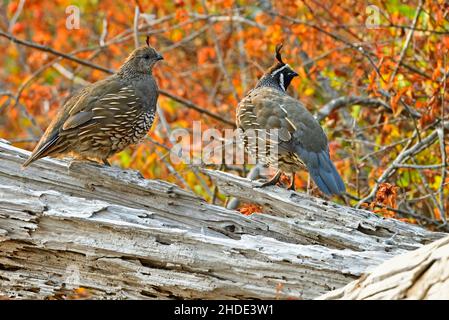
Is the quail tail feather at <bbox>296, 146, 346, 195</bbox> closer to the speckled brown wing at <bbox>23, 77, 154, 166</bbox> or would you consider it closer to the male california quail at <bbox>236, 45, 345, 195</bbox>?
the male california quail at <bbox>236, 45, 345, 195</bbox>

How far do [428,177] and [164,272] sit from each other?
373 centimetres

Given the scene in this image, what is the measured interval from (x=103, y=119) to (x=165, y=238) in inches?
65.5

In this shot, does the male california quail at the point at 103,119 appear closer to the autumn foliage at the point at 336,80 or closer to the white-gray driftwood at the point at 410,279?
the autumn foliage at the point at 336,80

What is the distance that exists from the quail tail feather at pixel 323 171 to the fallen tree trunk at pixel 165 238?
0.28 meters

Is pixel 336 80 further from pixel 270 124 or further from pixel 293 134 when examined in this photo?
pixel 293 134

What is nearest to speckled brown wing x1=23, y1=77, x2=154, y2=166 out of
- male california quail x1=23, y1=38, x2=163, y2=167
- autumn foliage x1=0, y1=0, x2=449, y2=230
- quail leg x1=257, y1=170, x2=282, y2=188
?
male california quail x1=23, y1=38, x2=163, y2=167

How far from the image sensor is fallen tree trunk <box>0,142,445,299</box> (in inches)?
177

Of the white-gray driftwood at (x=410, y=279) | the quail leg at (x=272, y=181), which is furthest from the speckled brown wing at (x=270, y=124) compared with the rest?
the white-gray driftwood at (x=410, y=279)

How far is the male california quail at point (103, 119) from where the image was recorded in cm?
598

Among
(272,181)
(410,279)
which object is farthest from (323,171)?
(410,279)

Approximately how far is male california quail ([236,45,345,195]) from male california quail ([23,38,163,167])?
0.73 m

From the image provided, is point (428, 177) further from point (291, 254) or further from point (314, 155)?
point (291, 254)

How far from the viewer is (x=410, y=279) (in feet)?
12.2
